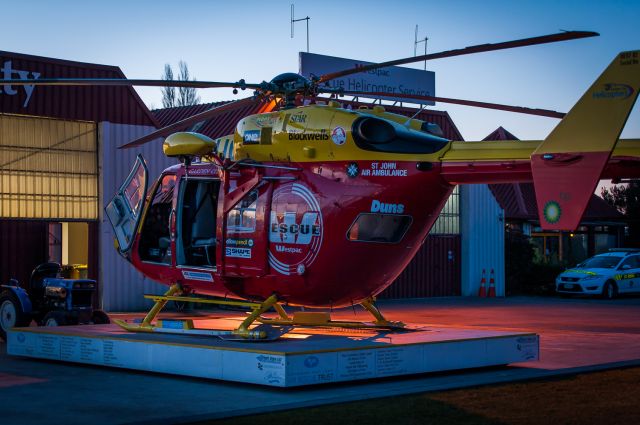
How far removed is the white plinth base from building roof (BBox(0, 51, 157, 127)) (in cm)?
932

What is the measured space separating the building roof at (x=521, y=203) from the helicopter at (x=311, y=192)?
2536 cm

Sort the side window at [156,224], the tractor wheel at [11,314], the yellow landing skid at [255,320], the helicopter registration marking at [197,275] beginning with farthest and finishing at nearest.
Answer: the tractor wheel at [11,314] → the side window at [156,224] → the helicopter registration marking at [197,275] → the yellow landing skid at [255,320]

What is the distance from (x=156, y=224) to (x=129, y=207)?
25.7 inches

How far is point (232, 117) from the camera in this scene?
98.0 ft

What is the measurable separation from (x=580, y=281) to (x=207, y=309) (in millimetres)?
14217

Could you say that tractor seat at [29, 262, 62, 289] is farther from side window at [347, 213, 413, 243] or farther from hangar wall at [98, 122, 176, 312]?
side window at [347, 213, 413, 243]

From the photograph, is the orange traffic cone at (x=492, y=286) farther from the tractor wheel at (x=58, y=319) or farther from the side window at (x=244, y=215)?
the side window at (x=244, y=215)

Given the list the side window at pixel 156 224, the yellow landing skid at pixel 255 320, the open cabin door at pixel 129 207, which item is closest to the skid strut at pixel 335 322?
the yellow landing skid at pixel 255 320

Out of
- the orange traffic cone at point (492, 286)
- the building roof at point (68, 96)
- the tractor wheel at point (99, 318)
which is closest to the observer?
the tractor wheel at point (99, 318)

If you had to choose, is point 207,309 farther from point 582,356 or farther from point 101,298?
point 582,356

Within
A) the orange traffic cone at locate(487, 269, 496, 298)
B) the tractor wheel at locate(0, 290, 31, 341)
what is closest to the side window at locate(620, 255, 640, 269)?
the orange traffic cone at locate(487, 269, 496, 298)

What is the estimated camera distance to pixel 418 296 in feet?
108

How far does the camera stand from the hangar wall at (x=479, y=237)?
34375 mm

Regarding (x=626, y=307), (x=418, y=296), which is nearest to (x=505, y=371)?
(x=626, y=307)
